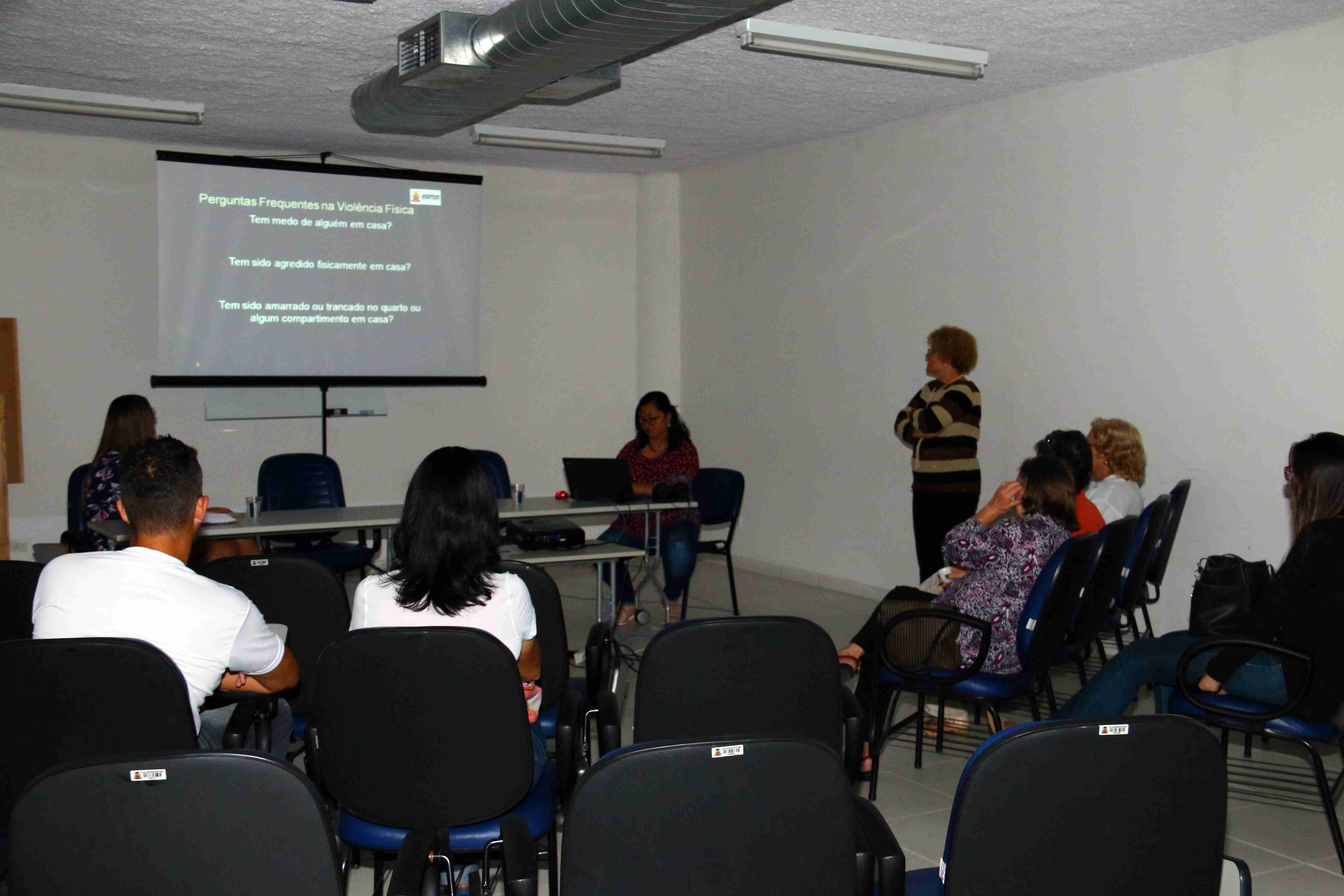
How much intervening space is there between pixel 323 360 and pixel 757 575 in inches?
128

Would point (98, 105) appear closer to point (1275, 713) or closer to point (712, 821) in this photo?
point (712, 821)

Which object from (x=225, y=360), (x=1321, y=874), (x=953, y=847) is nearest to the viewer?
(x=953, y=847)

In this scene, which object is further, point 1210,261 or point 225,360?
point 225,360

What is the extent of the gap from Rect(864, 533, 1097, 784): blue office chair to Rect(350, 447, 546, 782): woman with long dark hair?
4.57ft

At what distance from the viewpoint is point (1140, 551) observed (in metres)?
4.38

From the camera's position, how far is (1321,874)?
3.09 m

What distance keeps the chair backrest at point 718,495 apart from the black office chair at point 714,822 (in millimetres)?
4405

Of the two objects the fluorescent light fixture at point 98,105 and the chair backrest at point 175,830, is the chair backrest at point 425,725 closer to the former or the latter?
the chair backrest at point 175,830

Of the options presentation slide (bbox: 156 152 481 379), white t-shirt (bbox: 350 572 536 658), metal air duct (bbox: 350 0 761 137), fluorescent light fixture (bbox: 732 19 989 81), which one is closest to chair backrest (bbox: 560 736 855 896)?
white t-shirt (bbox: 350 572 536 658)

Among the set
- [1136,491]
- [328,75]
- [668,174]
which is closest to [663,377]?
[668,174]

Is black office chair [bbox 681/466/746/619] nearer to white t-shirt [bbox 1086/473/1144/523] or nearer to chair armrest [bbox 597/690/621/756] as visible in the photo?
white t-shirt [bbox 1086/473/1144/523]

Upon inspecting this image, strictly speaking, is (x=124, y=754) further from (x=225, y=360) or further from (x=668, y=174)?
(x=668, y=174)

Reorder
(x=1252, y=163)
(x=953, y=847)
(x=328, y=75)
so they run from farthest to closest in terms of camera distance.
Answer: (x=328, y=75)
(x=1252, y=163)
(x=953, y=847)

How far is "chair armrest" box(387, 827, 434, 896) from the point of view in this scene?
189 centimetres
